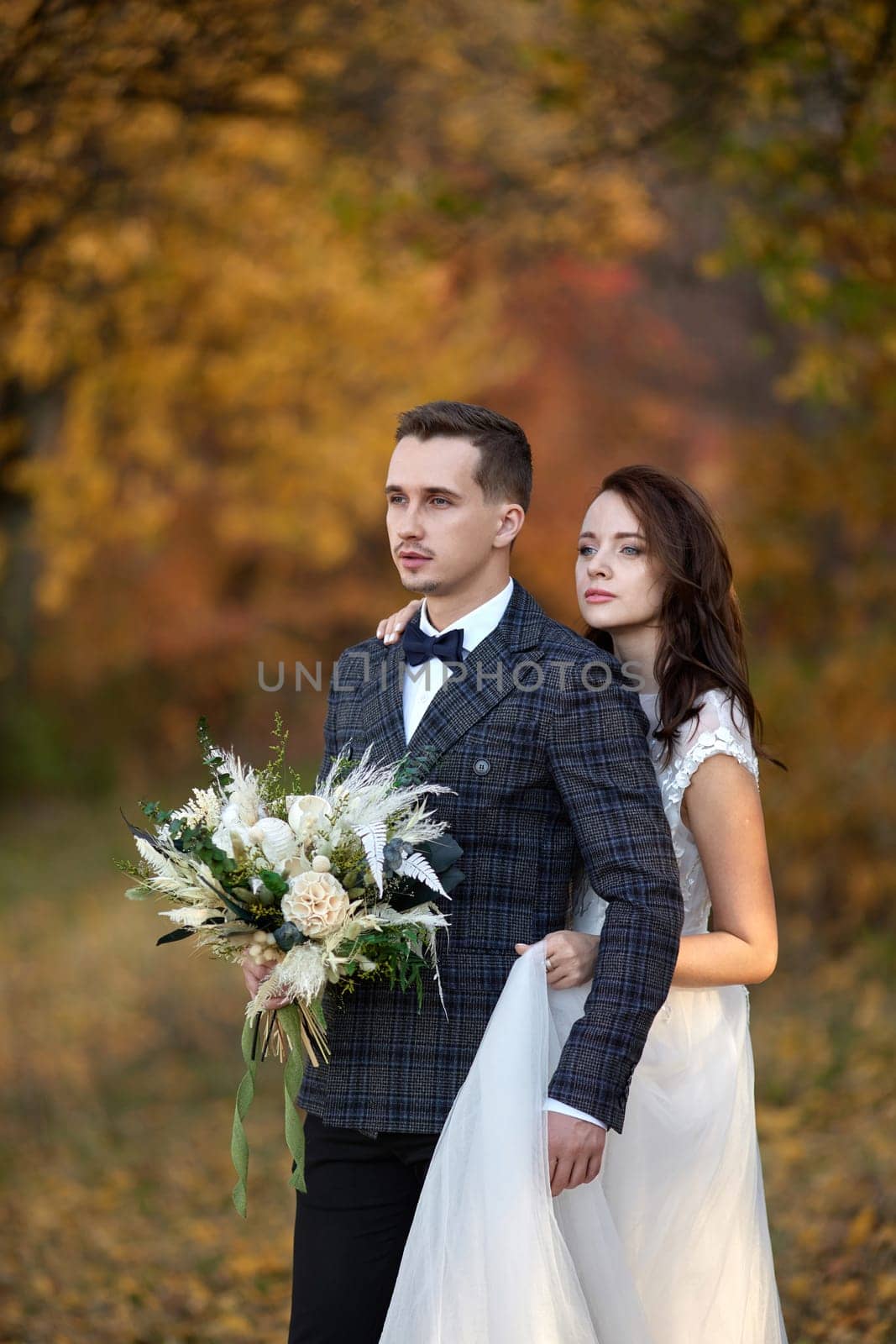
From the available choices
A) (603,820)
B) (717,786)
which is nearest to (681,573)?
(717,786)

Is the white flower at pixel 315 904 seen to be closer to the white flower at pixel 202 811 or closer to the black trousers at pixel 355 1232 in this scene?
the white flower at pixel 202 811

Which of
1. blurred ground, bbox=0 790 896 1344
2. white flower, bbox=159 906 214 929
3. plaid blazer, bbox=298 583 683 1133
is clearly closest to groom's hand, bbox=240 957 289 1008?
white flower, bbox=159 906 214 929

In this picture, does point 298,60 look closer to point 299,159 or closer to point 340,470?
point 299,159

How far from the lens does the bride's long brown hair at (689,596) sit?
10.1 feet

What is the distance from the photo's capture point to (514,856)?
2791 mm

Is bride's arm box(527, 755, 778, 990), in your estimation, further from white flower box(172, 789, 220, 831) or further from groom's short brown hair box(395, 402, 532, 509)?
white flower box(172, 789, 220, 831)

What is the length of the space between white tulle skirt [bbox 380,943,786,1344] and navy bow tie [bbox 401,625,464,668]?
2.03 ft

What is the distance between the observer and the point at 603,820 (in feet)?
8.78

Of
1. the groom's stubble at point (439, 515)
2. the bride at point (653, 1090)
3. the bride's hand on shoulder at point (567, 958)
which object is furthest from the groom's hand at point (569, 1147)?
the groom's stubble at point (439, 515)

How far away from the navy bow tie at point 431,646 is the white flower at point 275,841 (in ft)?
1.78

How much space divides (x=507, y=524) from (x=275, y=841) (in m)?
0.82

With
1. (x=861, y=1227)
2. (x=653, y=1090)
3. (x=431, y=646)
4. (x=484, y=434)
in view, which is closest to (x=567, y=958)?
(x=653, y=1090)

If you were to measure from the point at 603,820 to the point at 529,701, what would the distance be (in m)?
0.29

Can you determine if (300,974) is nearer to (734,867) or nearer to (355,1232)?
(355,1232)
